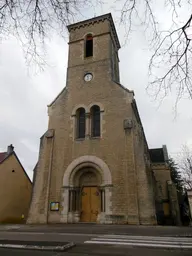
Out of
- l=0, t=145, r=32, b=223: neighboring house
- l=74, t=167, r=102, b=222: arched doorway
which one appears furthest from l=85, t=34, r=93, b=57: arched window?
l=0, t=145, r=32, b=223: neighboring house

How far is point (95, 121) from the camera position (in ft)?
58.1

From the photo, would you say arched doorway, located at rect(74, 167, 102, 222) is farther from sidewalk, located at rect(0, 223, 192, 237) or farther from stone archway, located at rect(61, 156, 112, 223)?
sidewalk, located at rect(0, 223, 192, 237)

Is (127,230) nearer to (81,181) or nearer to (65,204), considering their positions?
(65,204)

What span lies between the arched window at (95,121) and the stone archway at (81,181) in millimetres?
2250

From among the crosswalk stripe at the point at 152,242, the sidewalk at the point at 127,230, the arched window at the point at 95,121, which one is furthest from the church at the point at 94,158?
the crosswalk stripe at the point at 152,242

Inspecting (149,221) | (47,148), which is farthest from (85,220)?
(47,148)

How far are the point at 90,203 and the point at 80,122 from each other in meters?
6.48

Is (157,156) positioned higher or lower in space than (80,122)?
higher

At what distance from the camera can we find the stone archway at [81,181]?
48.0ft

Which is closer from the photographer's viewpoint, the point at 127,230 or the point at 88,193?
the point at 127,230

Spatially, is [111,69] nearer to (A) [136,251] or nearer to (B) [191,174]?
(A) [136,251]

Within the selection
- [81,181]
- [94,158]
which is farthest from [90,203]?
[94,158]

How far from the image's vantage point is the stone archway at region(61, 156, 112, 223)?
14.6 m

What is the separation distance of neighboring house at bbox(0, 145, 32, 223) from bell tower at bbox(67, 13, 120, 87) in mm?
10129
